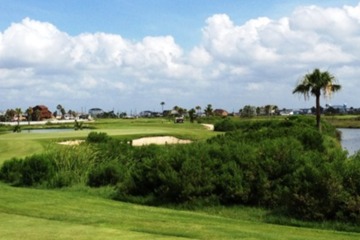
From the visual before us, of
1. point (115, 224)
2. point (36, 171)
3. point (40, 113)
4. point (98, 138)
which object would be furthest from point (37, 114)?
point (115, 224)

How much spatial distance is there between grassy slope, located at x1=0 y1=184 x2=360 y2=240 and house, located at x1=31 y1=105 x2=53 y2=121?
152252mm

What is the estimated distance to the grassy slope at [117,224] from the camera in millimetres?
9766

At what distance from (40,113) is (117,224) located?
161315 millimetres

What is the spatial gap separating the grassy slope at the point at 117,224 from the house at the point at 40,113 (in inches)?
5994

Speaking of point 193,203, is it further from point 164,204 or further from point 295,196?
point 295,196

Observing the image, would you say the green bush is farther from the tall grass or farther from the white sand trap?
the white sand trap

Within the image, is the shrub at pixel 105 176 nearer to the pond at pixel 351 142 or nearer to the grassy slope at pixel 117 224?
the grassy slope at pixel 117 224

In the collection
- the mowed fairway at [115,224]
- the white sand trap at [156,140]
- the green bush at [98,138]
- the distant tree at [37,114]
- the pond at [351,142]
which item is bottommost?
the pond at [351,142]

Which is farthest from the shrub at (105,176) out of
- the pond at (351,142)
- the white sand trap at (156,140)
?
the white sand trap at (156,140)

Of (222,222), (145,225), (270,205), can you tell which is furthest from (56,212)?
(270,205)

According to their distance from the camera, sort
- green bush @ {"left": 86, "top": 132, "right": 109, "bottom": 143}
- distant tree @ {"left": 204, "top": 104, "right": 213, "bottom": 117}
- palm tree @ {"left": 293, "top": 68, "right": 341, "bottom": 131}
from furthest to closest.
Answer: distant tree @ {"left": 204, "top": 104, "right": 213, "bottom": 117}
palm tree @ {"left": 293, "top": 68, "right": 341, "bottom": 131}
green bush @ {"left": 86, "top": 132, "right": 109, "bottom": 143}

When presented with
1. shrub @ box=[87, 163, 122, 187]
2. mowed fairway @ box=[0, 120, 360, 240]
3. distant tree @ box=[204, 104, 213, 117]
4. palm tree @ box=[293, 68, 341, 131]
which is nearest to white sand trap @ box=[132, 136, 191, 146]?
palm tree @ box=[293, 68, 341, 131]

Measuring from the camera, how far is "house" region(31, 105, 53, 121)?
6373 inches

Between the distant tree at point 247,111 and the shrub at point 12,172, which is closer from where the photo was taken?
the shrub at point 12,172
